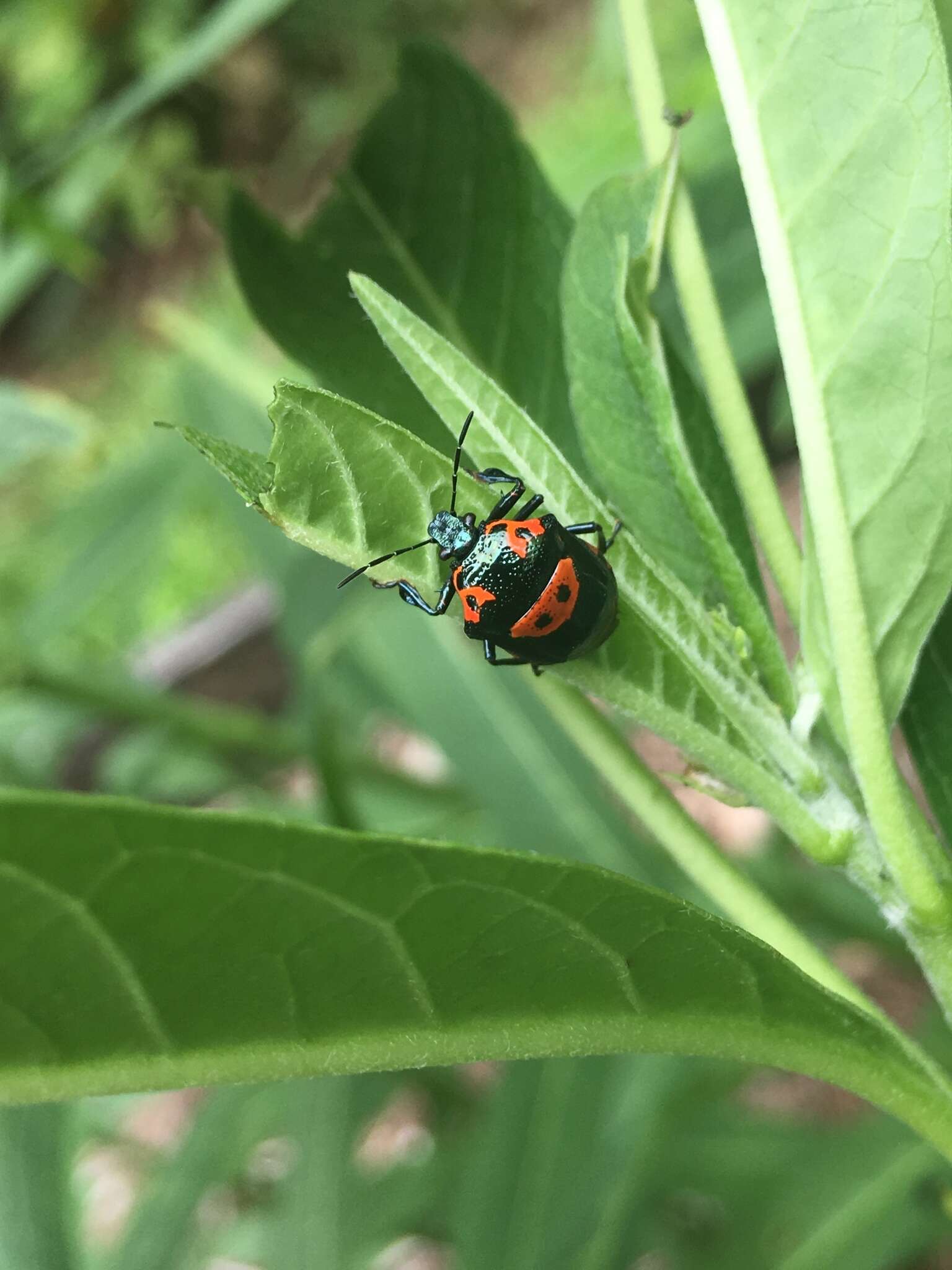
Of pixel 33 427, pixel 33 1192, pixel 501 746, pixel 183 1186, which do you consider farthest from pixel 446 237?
pixel 183 1186

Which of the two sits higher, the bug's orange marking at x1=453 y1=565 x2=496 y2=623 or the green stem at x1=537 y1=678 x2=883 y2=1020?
the bug's orange marking at x1=453 y1=565 x2=496 y2=623

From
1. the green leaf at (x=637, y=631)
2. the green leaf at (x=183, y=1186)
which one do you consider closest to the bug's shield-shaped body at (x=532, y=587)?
the green leaf at (x=637, y=631)

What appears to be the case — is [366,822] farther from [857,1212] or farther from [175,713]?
[857,1212]

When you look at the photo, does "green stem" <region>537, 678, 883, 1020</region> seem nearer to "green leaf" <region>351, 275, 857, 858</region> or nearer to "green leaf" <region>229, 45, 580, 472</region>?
"green leaf" <region>351, 275, 857, 858</region>

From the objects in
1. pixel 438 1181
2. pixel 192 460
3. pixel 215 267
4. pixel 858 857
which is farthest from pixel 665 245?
pixel 215 267

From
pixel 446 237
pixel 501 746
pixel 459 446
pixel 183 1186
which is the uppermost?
pixel 446 237

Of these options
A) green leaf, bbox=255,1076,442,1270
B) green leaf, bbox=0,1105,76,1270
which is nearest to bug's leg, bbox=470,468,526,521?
green leaf, bbox=0,1105,76,1270
